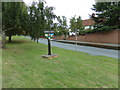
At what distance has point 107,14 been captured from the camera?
16469mm

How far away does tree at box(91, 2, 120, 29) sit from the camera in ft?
51.6

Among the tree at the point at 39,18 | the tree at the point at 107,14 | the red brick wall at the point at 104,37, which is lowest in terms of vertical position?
the red brick wall at the point at 104,37

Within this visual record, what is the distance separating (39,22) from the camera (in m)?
9.13

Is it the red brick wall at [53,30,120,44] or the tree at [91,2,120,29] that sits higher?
the tree at [91,2,120,29]

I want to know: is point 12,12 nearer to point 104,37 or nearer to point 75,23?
point 104,37

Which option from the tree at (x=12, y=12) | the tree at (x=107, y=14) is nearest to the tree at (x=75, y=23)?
the tree at (x=107, y=14)

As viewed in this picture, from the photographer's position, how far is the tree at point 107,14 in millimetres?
15729

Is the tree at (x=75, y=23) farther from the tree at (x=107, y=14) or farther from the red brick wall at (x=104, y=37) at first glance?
the tree at (x=107, y=14)

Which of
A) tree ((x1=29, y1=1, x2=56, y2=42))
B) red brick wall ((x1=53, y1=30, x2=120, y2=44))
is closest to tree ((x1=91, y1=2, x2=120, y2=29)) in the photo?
red brick wall ((x1=53, y1=30, x2=120, y2=44))

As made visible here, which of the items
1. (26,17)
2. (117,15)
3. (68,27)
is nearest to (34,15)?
(26,17)

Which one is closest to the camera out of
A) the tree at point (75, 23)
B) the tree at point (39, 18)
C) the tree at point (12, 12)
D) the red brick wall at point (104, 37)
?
the tree at point (12, 12)

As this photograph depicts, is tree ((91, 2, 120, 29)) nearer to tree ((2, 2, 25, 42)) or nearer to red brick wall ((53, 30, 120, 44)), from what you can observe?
red brick wall ((53, 30, 120, 44))

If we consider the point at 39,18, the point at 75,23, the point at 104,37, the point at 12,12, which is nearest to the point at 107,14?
the point at 104,37

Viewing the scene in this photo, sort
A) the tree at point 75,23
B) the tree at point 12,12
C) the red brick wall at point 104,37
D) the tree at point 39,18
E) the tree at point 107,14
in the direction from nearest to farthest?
1. the tree at point 12,12
2. the tree at point 39,18
3. the tree at point 107,14
4. the red brick wall at point 104,37
5. the tree at point 75,23
